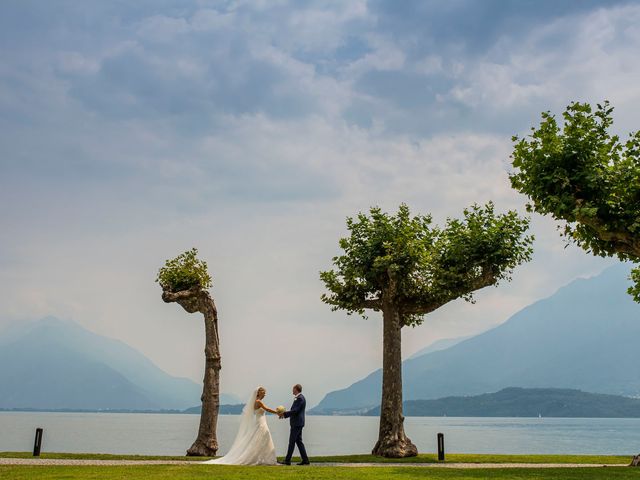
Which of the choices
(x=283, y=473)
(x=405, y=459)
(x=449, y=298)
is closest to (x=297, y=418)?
(x=283, y=473)

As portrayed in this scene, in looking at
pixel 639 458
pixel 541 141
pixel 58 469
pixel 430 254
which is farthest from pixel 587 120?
pixel 58 469

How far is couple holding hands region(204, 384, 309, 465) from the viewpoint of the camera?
869 inches

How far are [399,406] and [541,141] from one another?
1269 centimetres

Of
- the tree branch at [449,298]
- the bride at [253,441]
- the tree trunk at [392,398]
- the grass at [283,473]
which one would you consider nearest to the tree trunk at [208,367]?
the bride at [253,441]

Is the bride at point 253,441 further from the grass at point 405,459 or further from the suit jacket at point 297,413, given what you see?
the grass at point 405,459

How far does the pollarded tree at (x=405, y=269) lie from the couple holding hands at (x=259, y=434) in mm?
6971

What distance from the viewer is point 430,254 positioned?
28.8m

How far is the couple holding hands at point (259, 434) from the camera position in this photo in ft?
72.4

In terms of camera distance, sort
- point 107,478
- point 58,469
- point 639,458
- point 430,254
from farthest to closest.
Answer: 1. point 430,254
2. point 639,458
3. point 58,469
4. point 107,478

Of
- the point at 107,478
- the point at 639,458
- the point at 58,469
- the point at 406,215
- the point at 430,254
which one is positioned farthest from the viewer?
the point at 406,215

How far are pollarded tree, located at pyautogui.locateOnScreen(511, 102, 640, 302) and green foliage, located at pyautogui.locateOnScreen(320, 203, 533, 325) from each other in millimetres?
5293

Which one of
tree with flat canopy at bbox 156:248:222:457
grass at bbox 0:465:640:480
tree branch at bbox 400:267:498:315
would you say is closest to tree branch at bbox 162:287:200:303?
tree with flat canopy at bbox 156:248:222:457

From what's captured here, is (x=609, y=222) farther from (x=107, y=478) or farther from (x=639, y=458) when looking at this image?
(x=107, y=478)

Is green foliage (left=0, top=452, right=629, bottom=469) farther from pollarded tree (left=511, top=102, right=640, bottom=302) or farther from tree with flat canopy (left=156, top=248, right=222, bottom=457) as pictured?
pollarded tree (left=511, top=102, right=640, bottom=302)
